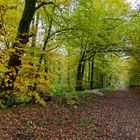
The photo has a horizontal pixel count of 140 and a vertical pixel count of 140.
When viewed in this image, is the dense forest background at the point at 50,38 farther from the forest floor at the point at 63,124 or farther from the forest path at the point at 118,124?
the forest path at the point at 118,124

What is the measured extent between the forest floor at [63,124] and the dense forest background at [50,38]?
2.61ft

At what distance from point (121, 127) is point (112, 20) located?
1073 centimetres

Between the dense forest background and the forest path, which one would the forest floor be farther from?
the dense forest background

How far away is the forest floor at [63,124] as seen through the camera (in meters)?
10.5

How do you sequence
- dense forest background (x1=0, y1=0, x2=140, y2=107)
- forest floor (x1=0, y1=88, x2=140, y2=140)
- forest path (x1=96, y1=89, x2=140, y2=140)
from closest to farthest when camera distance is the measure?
1. dense forest background (x1=0, y1=0, x2=140, y2=107)
2. forest floor (x1=0, y1=88, x2=140, y2=140)
3. forest path (x1=96, y1=89, x2=140, y2=140)

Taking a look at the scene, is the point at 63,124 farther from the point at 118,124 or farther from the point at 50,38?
the point at 50,38

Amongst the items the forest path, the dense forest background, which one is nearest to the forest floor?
the forest path

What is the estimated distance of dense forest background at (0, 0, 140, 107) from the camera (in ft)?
30.8

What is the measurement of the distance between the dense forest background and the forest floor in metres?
0.80

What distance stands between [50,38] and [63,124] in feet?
18.9

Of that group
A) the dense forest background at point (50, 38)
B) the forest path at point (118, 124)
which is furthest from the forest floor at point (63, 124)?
the dense forest background at point (50, 38)

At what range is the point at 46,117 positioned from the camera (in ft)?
42.1

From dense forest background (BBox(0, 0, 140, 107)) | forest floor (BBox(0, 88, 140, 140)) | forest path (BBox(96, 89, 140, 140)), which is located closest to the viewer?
dense forest background (BBox(0, 0, 140, 107))

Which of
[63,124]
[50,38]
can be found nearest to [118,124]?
[63,124]
